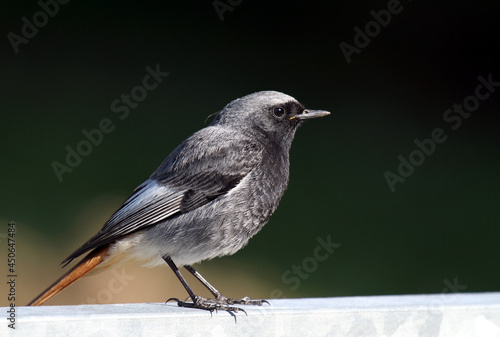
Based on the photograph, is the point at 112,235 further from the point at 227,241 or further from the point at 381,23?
the point at 381,23

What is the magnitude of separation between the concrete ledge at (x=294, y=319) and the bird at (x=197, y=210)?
571 mm

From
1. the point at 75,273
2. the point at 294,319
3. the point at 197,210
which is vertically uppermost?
the point at 75,273

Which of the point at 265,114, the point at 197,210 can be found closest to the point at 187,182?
the point at 197,210

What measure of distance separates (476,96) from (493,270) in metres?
2.72

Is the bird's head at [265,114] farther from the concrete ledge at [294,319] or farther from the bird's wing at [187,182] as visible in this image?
the concrete ledge at [294,319]

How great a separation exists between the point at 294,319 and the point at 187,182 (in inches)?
37.7

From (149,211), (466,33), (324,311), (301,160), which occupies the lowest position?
(466,33)

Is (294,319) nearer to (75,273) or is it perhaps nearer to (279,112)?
(75,273)

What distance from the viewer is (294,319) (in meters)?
1.83

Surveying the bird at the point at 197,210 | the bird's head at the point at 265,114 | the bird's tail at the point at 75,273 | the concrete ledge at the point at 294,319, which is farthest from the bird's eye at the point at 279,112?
the concrete ledge at the point at 294,319

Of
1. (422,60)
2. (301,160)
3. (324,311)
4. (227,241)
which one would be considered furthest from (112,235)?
(422,60)

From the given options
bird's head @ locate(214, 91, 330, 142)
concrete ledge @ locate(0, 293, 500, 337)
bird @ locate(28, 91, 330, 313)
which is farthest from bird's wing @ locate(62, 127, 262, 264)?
concrete ledge @ locate(0, 293, 500, 337)

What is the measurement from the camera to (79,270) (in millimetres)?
2533

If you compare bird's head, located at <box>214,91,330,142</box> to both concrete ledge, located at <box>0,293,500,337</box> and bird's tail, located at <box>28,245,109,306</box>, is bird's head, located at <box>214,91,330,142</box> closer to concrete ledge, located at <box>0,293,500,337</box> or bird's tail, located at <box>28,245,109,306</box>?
bird's tail, located at <box>28,245,109,306</box>
